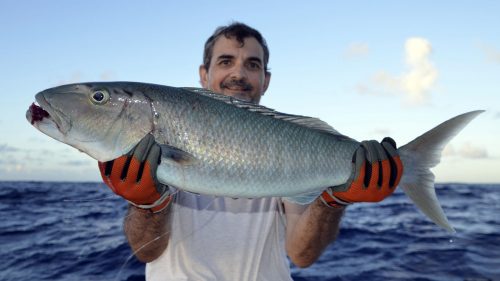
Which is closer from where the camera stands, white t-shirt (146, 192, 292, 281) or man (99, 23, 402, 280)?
man (99, 23, 402, 280)

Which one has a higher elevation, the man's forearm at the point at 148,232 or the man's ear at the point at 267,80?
the man's ear at the point at 267,80

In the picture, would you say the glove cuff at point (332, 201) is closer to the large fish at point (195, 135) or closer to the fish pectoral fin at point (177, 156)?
the large fish at point (195, 135)

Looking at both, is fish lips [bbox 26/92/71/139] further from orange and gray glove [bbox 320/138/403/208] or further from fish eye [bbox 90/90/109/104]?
orange and gray glove [bbox 320/138/403/208]

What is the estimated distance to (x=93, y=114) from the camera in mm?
3318

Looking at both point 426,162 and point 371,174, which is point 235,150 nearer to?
point 371,174

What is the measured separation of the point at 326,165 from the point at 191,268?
6.34 ft

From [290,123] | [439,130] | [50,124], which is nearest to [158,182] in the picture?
[50,124]

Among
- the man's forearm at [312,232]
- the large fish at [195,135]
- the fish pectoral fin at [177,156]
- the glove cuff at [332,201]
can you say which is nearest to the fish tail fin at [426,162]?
the large fish at [195,135]

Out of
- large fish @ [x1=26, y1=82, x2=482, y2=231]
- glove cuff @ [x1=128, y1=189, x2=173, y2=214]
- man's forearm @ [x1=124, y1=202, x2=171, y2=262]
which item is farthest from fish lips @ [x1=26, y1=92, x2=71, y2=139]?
man's forearm @ [x1=124, y1=202, x2=171, y2=262]

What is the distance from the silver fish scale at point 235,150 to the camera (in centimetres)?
321

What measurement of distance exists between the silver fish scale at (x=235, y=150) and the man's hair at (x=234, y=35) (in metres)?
2.33

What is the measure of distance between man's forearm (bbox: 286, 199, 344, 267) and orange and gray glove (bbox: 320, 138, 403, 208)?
0.62m

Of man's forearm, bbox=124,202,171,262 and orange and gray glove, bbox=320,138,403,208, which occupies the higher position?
orange and gray glove, bbox=320,138,403,208

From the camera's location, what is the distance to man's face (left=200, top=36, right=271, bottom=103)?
17.4 feet
